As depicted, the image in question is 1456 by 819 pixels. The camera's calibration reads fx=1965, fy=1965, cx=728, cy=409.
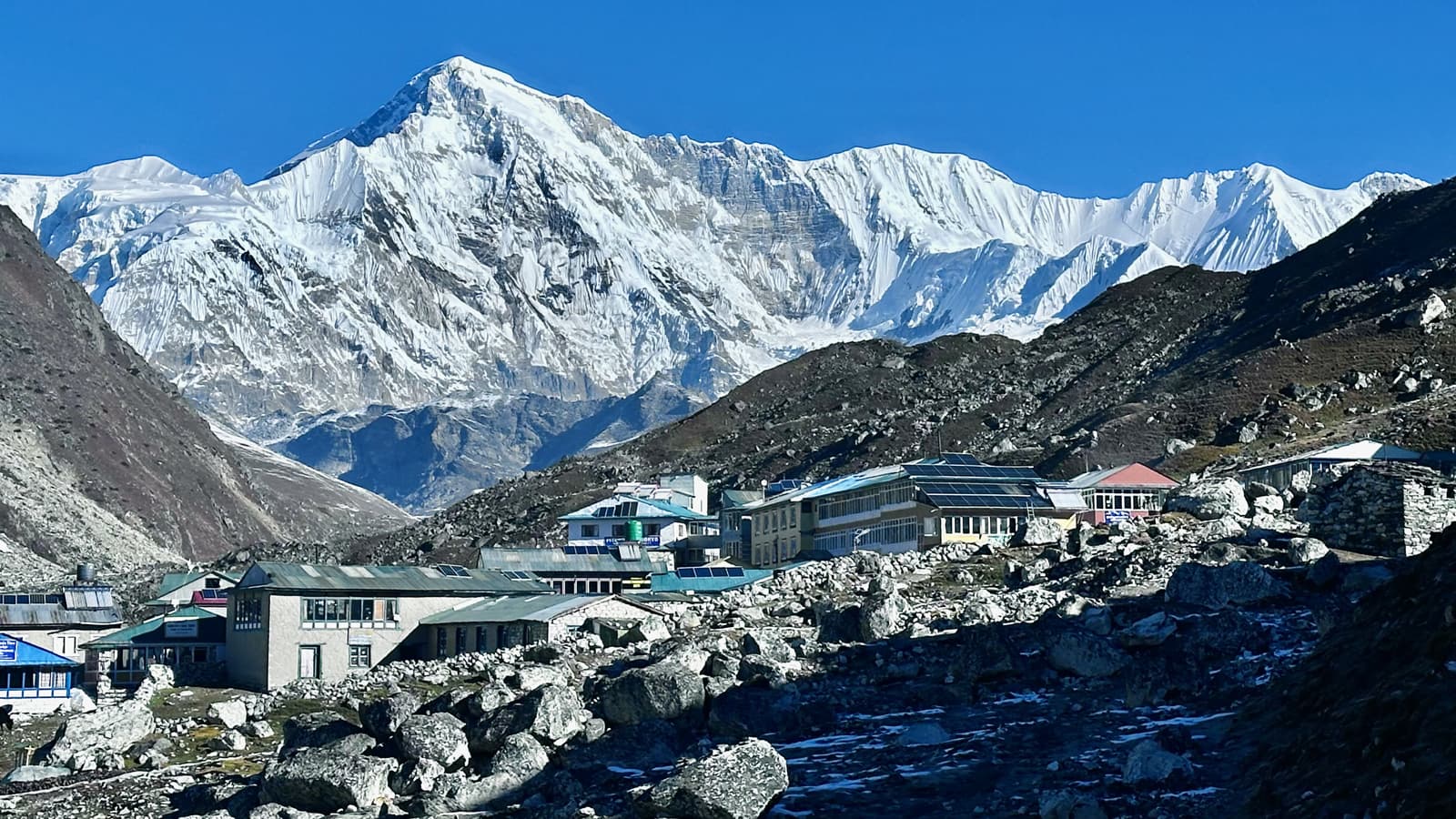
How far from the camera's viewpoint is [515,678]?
60.3 m

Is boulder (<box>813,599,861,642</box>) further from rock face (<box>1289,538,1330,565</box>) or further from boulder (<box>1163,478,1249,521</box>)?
boulder (<box>1163,478,1249,521</box>)

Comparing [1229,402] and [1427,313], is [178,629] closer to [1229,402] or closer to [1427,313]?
[1229,402]

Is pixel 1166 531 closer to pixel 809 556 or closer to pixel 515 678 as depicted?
pixel 515 678

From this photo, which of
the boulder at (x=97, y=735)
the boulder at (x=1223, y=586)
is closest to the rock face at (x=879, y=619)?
the boulder at (x=1223, y=586)

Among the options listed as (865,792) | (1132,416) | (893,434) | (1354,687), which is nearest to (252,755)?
(865,792)

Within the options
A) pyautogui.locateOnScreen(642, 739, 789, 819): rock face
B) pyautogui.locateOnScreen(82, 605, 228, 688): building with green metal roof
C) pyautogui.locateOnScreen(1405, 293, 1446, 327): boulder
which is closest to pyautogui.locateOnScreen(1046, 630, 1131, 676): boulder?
pyautogui.locateOnScreen(642, 739, 789, 819): rock face

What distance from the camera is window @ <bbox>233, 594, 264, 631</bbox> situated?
82125 millimetres

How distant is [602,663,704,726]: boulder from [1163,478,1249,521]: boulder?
3468 centimetres

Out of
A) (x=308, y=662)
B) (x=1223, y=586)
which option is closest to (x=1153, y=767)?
(x=1223, y=586)

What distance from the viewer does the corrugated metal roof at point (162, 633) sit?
291 feet

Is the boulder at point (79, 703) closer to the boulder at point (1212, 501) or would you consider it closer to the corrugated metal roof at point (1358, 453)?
the boulder at point (1212, 501)

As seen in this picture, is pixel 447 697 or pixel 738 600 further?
pixel 738 600

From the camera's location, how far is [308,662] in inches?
3204

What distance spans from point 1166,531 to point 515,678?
2849 centimetres
